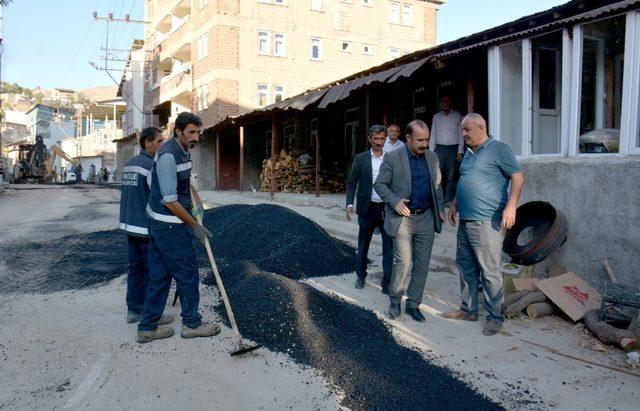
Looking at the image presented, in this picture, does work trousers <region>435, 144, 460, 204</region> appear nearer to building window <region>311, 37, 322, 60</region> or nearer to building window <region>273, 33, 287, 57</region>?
building window <region>273, 33, 287, 57</region>

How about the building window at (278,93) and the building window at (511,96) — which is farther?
the building window at (278,93)

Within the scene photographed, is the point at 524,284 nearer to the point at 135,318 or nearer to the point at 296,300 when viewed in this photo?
the point at 296,300

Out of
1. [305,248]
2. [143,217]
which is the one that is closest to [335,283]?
[305,248]

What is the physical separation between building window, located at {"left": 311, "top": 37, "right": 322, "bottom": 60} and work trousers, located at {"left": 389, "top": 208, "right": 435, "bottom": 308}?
2353cm

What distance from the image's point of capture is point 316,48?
2656cm

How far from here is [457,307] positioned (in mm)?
4910

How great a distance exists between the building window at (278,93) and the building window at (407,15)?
9.77 m

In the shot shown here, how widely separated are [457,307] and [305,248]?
2385 millimetres


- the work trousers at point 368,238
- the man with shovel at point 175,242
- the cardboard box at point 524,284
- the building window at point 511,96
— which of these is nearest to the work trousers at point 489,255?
the cardboard box at point 524,284

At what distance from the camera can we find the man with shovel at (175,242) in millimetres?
3771

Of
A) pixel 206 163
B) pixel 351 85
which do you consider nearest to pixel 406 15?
pixel 206 163

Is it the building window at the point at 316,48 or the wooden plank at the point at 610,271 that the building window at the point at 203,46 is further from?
the wooden plank at the point at 610,271

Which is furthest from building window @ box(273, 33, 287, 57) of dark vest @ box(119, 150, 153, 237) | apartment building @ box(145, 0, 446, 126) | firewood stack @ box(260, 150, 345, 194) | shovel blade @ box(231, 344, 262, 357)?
shovel blade @ box(231, 344, 262, 357)

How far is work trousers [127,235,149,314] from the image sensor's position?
432cm
